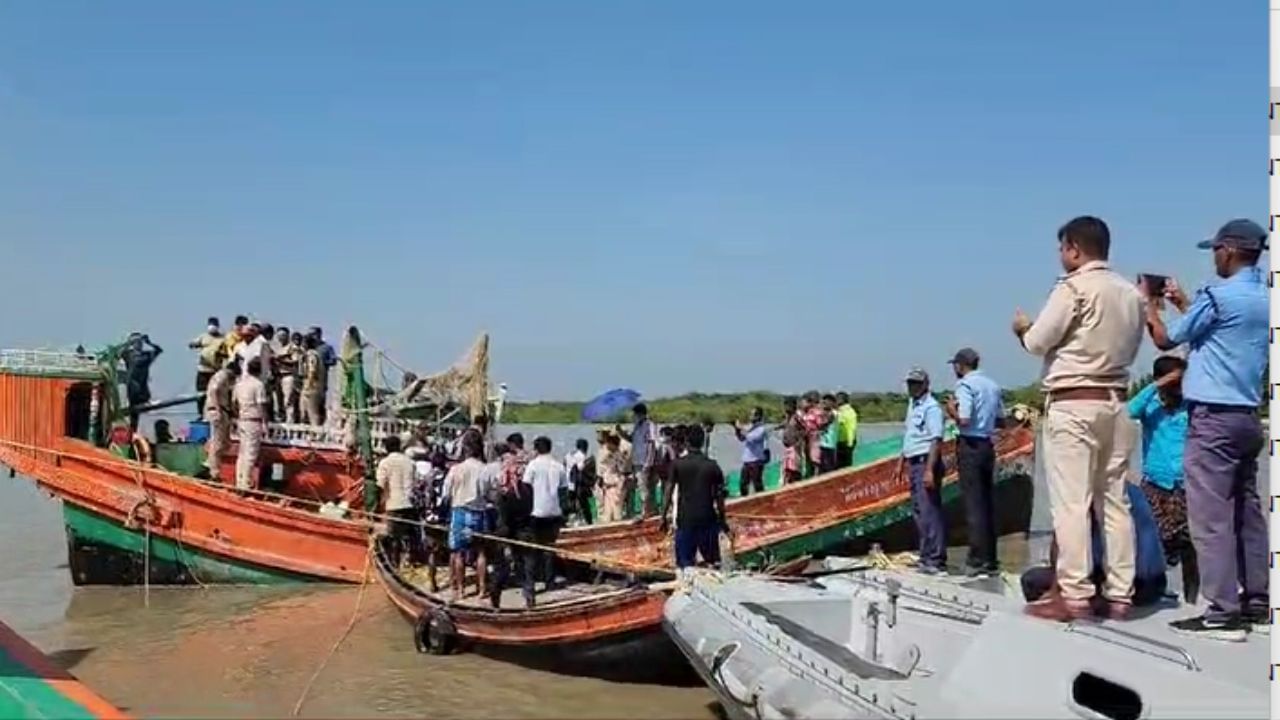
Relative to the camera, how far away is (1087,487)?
5.08 meters

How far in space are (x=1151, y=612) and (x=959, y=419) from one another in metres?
2.90

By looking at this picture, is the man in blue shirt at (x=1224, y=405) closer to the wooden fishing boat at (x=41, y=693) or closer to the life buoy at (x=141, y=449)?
the wooden fishing boat at (x=41, y=693)

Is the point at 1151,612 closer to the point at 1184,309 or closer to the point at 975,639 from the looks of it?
the point at 975,639

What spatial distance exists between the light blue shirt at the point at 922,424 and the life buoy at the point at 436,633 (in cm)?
441

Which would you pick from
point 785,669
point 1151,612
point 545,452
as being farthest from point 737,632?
point 545,452

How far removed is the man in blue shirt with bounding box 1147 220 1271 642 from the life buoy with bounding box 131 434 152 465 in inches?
561

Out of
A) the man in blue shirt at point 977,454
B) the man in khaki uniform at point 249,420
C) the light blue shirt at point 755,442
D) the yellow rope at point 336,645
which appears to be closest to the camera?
the man in blue shirt at point 977,454

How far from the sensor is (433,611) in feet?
35.7

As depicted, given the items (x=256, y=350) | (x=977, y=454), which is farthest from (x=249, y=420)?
(x=977, y=454)

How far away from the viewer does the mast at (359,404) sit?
52.6 feet

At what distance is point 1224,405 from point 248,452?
43.6 ft

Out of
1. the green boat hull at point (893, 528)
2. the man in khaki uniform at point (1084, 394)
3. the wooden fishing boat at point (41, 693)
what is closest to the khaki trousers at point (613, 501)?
the green boat hull at point (893, 528)

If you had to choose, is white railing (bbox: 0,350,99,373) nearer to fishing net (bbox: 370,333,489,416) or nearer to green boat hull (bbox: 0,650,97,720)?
fishing net (bbox: 370,333,489,416)

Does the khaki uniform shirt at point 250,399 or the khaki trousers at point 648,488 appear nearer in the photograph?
the khaki trousers at point 648,488
